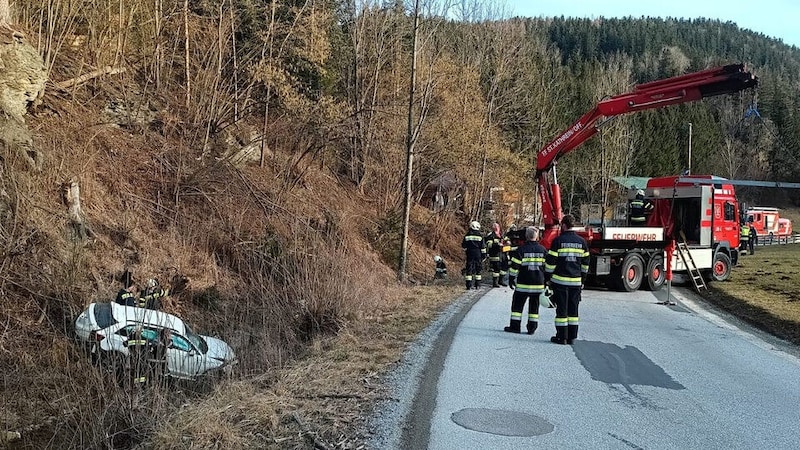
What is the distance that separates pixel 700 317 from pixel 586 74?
50.3 meters

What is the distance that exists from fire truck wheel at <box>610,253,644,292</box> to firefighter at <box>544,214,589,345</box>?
8111 mm

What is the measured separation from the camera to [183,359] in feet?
25.5

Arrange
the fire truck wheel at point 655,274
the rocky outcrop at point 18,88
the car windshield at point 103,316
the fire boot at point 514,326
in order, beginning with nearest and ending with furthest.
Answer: the car windshield at point 103,316, the fire boot at point 514,326, the rocky outcrop at point 18,88, the fire truck wheel at point 655,274

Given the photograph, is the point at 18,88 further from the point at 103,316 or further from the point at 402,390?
the point at 402,390

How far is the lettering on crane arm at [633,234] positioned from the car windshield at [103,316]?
38.3 feet

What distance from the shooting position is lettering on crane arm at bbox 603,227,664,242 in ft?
52.6

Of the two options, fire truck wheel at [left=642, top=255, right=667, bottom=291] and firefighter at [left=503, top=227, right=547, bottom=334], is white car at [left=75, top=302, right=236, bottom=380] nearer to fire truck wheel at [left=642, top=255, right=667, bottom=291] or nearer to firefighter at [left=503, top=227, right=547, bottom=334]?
firefighter at [left=503, top=227, right=547, bottom=334]

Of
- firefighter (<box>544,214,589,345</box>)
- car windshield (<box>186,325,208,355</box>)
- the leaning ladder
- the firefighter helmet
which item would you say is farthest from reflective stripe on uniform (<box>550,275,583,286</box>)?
the leaning ladder

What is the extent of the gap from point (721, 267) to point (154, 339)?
1745cm

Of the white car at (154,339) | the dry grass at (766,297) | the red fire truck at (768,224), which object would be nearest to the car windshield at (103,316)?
the white car at (154,339)

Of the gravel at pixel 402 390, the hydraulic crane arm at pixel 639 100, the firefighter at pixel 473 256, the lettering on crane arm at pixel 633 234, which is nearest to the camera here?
the gravel at pixel 402 390

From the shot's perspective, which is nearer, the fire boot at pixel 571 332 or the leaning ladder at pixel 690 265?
the fire boot at pixel 571 332

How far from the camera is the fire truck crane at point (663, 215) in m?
14.4

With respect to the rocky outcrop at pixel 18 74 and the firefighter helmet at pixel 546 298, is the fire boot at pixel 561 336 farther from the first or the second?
the rocky outcrop at pixel 18 74
